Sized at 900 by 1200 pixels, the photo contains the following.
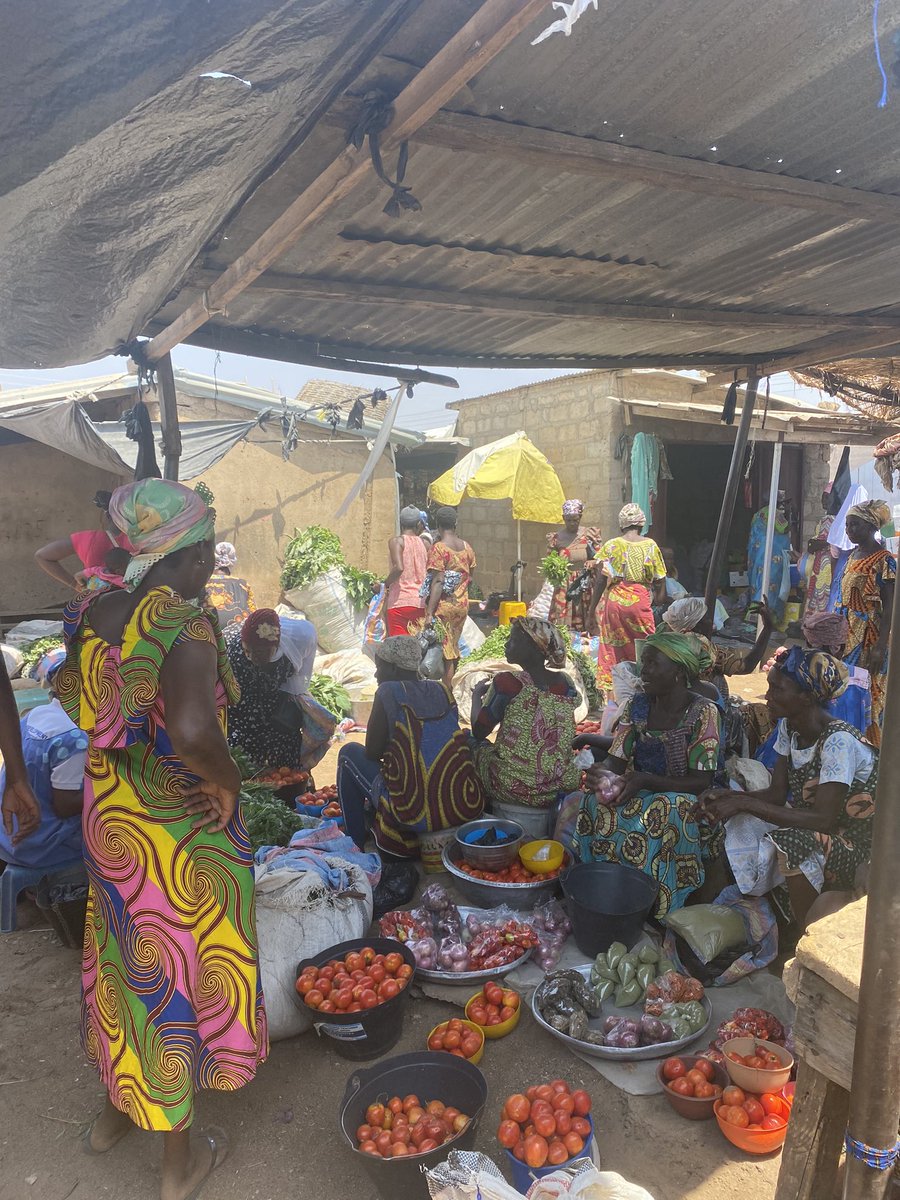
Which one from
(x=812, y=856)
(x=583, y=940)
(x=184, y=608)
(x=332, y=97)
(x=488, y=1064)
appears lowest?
(x=488, y=1064)

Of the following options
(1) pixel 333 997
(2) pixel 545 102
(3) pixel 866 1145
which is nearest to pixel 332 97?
(2) pixel 545 102

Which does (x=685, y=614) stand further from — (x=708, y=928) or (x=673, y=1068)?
(x=673, y=1068)

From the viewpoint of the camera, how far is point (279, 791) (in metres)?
4.81

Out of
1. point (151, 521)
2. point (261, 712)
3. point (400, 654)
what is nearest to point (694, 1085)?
point (400, 654)

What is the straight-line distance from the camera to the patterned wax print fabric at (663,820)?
11.6ft

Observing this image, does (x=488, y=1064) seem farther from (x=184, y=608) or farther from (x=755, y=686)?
(x=755, y=686)

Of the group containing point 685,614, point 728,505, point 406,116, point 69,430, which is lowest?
point 685,614

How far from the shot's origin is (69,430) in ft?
25.2

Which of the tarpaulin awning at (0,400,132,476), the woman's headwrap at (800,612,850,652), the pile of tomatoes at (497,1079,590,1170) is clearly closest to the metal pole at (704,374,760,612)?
the woman's headwrap at (800,612,850,652)

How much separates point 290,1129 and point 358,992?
0.48m

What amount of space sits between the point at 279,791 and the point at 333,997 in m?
2.05

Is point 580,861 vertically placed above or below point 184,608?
below

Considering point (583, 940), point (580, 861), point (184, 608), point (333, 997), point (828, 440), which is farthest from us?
point (828, 440)

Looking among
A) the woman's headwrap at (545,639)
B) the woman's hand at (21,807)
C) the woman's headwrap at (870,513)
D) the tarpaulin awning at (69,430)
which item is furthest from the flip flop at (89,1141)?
the tarpaulin awning at (69,430)
